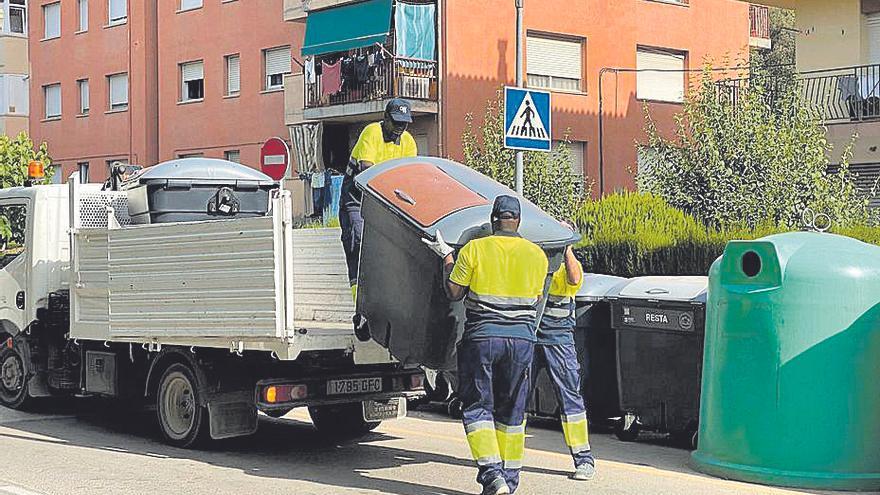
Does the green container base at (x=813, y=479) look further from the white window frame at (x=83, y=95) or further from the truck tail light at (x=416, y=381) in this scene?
the white window frame at (x=83, y=95)

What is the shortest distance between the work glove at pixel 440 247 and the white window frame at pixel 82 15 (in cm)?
3177

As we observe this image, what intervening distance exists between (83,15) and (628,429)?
30785mm

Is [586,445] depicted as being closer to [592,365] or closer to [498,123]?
[592,365]

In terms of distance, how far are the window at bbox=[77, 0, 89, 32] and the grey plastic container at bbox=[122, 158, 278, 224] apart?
90.5 ft

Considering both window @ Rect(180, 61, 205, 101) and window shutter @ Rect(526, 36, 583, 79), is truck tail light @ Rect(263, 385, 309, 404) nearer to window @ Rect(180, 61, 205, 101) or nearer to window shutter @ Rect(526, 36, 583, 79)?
window shutter @ Rect(526, 36, 583, 79)

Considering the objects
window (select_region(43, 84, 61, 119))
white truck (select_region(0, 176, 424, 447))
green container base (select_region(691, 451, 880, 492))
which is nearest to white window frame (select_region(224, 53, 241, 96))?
window (select_region(43, 84, 61, 119))

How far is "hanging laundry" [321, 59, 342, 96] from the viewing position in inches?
1080

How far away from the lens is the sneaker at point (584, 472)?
873cm

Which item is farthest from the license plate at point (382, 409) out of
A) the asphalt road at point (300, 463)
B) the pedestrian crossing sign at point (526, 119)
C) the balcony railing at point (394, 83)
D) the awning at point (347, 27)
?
the awning at point (347, 27)

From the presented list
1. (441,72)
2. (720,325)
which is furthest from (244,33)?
(720,325)

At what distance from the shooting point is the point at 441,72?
26.7m

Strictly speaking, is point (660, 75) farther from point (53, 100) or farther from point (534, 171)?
point (53, 100)

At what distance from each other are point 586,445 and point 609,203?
654 centimetres

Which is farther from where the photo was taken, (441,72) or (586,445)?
(441,72)
